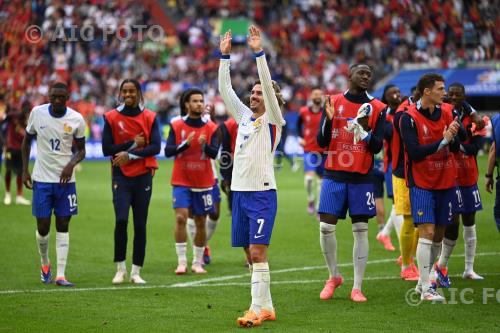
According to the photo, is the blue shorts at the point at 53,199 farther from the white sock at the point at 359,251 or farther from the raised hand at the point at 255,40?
the raised hand at the point at 255,40

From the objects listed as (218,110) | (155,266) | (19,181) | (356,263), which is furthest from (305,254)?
(218,110)

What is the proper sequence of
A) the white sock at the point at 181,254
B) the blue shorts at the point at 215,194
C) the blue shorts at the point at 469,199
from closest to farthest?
the blue shorts at the point at 469,199, the white sock at the point at 181,254, the blue shorts at the point at 215,194

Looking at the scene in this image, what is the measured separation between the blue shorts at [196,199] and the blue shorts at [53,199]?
5.86 ft

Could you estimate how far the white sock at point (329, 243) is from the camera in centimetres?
1070

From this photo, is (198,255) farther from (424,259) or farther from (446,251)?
(424,259)

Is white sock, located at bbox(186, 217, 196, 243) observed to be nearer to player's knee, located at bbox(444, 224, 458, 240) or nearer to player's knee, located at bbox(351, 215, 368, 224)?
player's knee, located at bbox(351, 215, 368, 224)

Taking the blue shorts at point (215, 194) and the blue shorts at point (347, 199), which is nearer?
the blue shorts at point (347, 199)

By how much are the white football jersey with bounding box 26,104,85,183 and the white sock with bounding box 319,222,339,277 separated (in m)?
3.30

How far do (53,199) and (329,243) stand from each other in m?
3.54

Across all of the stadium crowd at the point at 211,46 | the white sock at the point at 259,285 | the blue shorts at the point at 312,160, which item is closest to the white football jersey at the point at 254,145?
the white sock at the point at 259,285

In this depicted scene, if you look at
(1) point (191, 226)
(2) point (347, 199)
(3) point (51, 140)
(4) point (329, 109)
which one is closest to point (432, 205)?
(2) point (347, 199)

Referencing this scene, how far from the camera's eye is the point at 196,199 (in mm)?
13289

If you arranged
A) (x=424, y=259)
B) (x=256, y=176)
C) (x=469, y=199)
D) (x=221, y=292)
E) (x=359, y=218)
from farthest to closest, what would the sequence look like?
(x=469, y=199) → (x=221, y=292) → (x=359, y=218) → (x=424, y=259) → (x=256, y=176)

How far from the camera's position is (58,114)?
11875 millimetres
